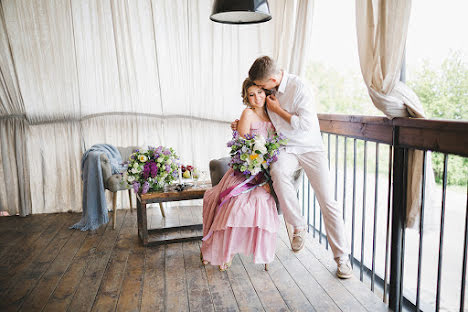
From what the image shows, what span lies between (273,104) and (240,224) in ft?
3.13

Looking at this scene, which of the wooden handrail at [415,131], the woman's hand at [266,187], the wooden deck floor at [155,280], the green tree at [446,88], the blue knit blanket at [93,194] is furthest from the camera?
the green tree at [446,88]

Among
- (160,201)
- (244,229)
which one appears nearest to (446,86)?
(244,229)

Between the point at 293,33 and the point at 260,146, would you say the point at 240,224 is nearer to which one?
the point at 260,146

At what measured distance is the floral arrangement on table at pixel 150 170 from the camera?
314 centimetres

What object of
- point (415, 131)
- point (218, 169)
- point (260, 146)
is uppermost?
point (415, 131)

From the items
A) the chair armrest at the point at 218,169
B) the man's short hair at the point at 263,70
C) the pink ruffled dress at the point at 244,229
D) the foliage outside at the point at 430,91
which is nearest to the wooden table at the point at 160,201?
the chair armrest at the point at 218,169

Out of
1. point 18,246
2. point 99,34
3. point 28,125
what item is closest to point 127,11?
point 99,34

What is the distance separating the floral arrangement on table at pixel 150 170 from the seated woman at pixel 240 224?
0.57m

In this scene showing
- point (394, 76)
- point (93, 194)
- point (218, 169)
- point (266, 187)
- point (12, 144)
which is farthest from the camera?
point (12, 144)

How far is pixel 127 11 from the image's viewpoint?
13.8 ft

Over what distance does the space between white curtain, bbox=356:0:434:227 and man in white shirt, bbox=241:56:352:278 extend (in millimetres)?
582

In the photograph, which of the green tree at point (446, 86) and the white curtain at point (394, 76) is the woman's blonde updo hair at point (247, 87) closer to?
the white curtain at point (394, 76)

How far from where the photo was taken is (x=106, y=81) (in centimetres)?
428

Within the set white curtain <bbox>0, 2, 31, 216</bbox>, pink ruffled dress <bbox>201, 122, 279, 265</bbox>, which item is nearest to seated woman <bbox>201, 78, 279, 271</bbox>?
pink ruffled dress <bbox>201, 122, 279, 265</bbox>
